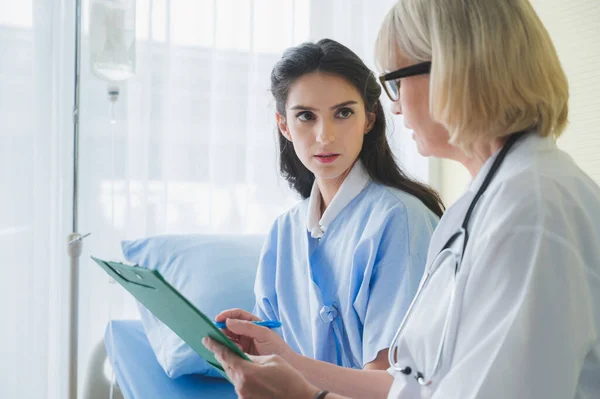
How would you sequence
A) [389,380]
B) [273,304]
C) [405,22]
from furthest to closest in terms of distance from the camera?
[273,304]
[389,380]
[405,22]

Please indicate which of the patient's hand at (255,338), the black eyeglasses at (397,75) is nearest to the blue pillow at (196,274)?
the patient's hand at (255,338)

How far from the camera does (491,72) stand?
2.90ft

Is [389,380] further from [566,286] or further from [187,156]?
[187,156]

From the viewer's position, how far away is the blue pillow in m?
1.86

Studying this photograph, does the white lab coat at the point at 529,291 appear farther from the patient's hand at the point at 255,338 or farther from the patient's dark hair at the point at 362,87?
the patient's dark hair at the point at 362,87

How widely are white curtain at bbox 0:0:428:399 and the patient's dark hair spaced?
0.74 m

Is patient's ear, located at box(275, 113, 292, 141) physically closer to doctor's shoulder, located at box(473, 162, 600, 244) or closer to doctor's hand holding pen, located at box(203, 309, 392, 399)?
doctor's hand holding pen, located at box(203, 309, 392, 399)

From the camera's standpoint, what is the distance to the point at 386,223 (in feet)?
4.91

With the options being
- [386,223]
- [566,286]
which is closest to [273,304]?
[386,223]

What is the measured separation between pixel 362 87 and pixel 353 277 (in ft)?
1.54

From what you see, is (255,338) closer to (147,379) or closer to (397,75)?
(147,379)

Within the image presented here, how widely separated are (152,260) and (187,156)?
534 mm

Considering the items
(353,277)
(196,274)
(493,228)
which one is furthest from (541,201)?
(196,274)

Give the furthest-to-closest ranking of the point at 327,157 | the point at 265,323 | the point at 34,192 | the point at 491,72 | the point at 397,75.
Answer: the point at 34,192 < the point at 327,157 < the point at 265,323 < the point at 397,75 < the point at 491,72
